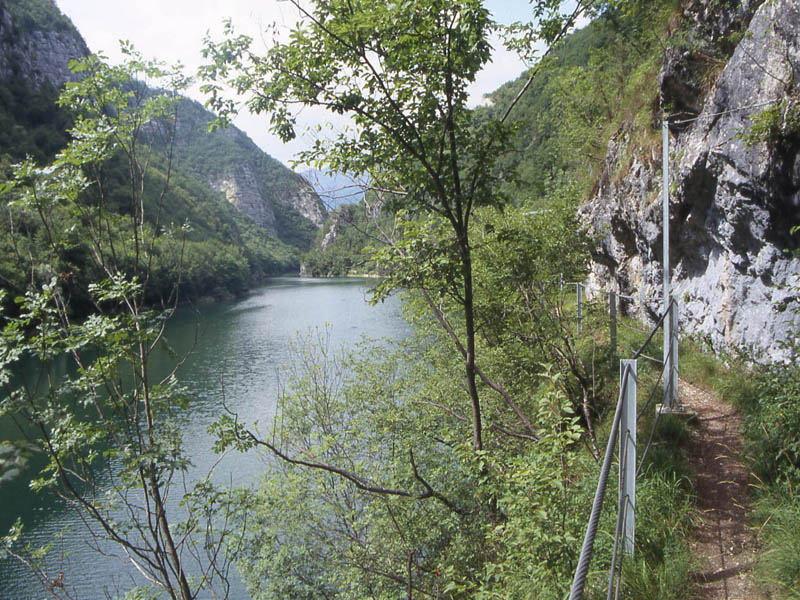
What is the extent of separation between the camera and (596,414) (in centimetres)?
814

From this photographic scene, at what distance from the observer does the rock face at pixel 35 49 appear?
67.4m

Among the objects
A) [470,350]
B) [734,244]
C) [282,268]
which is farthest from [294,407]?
[282,268]

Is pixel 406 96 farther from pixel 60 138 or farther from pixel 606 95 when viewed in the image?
pixel 60 138

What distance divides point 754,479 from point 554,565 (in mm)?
2042

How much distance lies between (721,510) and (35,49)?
101 m

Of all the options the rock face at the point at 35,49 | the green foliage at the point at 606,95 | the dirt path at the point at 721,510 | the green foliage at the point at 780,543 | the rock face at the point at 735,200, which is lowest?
the dirt path at the point at 721,510

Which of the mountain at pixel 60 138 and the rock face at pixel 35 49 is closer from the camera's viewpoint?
the mountain at pixel 60 138

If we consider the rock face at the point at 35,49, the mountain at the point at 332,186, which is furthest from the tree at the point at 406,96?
the rock face at the point at 35,49

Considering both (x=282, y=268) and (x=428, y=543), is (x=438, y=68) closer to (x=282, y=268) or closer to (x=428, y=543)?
(x=428, y=543)

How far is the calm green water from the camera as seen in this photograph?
12008mm

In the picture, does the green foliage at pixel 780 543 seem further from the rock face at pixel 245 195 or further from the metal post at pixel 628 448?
the rock face at pixel 245 195

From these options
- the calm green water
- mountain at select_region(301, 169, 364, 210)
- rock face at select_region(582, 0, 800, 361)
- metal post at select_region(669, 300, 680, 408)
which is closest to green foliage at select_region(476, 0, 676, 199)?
rock face at select_region(582, 0, 800, 361)

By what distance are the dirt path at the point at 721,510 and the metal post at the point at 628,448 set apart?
1.68 ft

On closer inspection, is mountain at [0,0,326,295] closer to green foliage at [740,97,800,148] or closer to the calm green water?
green foliage at [740,97,800,148]
